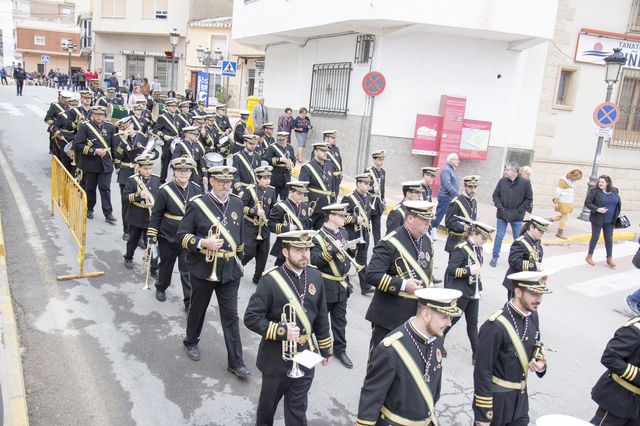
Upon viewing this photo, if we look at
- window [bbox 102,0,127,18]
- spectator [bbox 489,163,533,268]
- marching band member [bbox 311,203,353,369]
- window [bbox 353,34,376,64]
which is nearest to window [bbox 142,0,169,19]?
window [bbox 102,0,127,18]

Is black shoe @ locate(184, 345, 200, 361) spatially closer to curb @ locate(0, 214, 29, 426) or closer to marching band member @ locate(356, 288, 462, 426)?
curb @ locate(0, 214, 29, 426)

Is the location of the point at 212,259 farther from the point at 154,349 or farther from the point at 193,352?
the point at 154,349

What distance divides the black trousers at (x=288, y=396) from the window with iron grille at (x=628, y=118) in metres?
17.8

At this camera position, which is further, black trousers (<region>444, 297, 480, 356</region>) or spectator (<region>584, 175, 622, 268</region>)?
spectator (<region>584, 175, 622, 268</region>)

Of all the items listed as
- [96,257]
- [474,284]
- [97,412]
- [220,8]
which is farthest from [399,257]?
[220,8]

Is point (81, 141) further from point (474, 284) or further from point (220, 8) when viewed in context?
point (220, 8)

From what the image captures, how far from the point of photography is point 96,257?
9.17 metres

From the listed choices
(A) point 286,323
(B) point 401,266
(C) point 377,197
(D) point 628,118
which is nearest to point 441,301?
(A) point 286,323

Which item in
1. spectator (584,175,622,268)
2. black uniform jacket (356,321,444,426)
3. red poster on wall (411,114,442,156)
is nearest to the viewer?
black uniform jacket (356,321,444,426)

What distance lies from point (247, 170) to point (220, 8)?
36629 mm

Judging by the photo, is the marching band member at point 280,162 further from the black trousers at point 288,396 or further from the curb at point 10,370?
the black trousers at point 288,396

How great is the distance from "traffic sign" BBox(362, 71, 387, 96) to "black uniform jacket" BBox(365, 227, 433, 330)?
→ 35.1 ft

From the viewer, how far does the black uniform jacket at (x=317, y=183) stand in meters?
10.3

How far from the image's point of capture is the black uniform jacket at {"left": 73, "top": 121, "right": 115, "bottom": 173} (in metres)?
11.0
